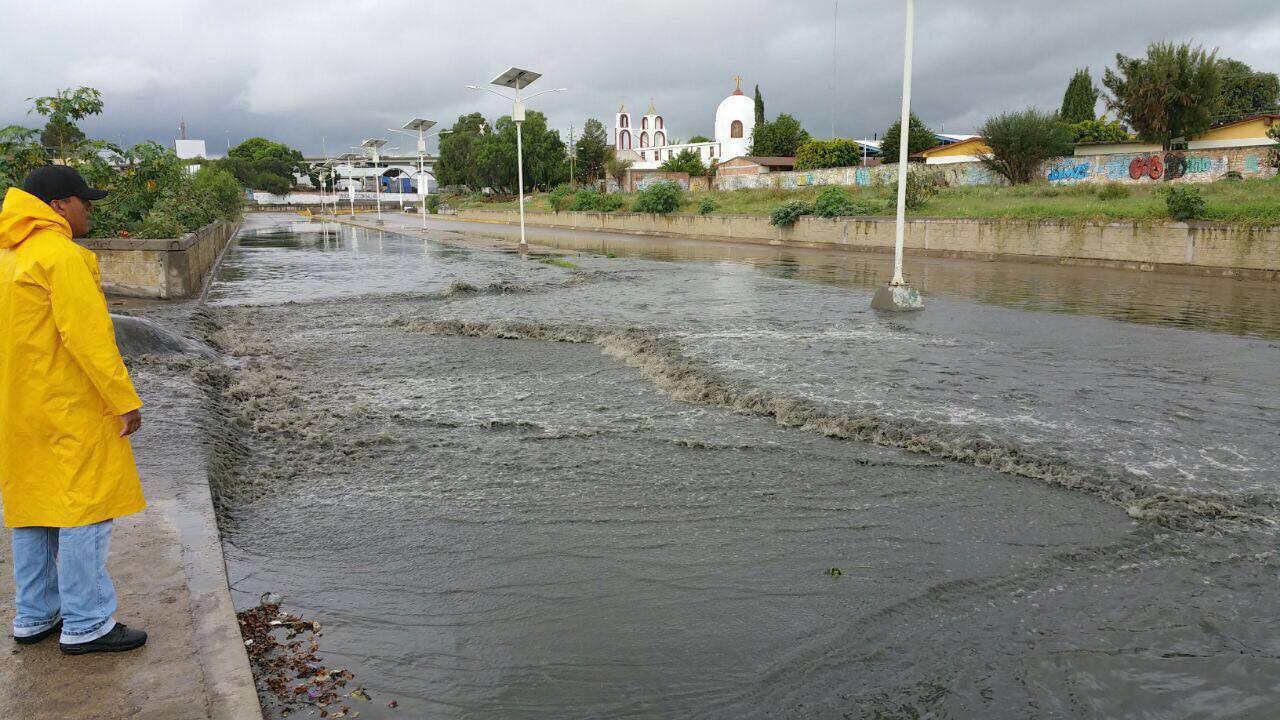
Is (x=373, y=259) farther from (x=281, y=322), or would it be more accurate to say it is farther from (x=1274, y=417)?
(x=1274, y=417)

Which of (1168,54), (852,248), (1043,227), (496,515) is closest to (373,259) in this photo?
(852,248)

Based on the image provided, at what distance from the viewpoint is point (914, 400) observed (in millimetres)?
8242

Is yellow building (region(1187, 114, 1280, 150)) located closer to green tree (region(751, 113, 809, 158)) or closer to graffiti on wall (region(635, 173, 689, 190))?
graffiti on wall (region(635, 173, 689, 190))

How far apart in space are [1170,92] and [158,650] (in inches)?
1641

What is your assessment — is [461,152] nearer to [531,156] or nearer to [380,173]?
[531,156]

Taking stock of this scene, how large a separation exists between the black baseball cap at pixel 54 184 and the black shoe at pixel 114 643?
1.70m

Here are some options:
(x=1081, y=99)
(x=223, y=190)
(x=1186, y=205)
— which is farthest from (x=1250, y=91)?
(x=223, y=190)

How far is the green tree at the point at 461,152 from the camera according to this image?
91.9 metres

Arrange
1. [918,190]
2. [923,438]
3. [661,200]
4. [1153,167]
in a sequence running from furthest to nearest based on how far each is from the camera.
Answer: [661,200], [918,190], [1153,167], [923,438]

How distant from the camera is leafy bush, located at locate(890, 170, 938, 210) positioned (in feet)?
107

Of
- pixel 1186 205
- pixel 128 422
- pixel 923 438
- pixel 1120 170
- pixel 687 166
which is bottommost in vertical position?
pixel 923 438

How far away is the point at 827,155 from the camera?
197ft

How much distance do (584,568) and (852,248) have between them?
2889 cm

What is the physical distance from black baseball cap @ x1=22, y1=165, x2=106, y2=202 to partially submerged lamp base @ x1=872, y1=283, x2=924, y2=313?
1294 centimetres
